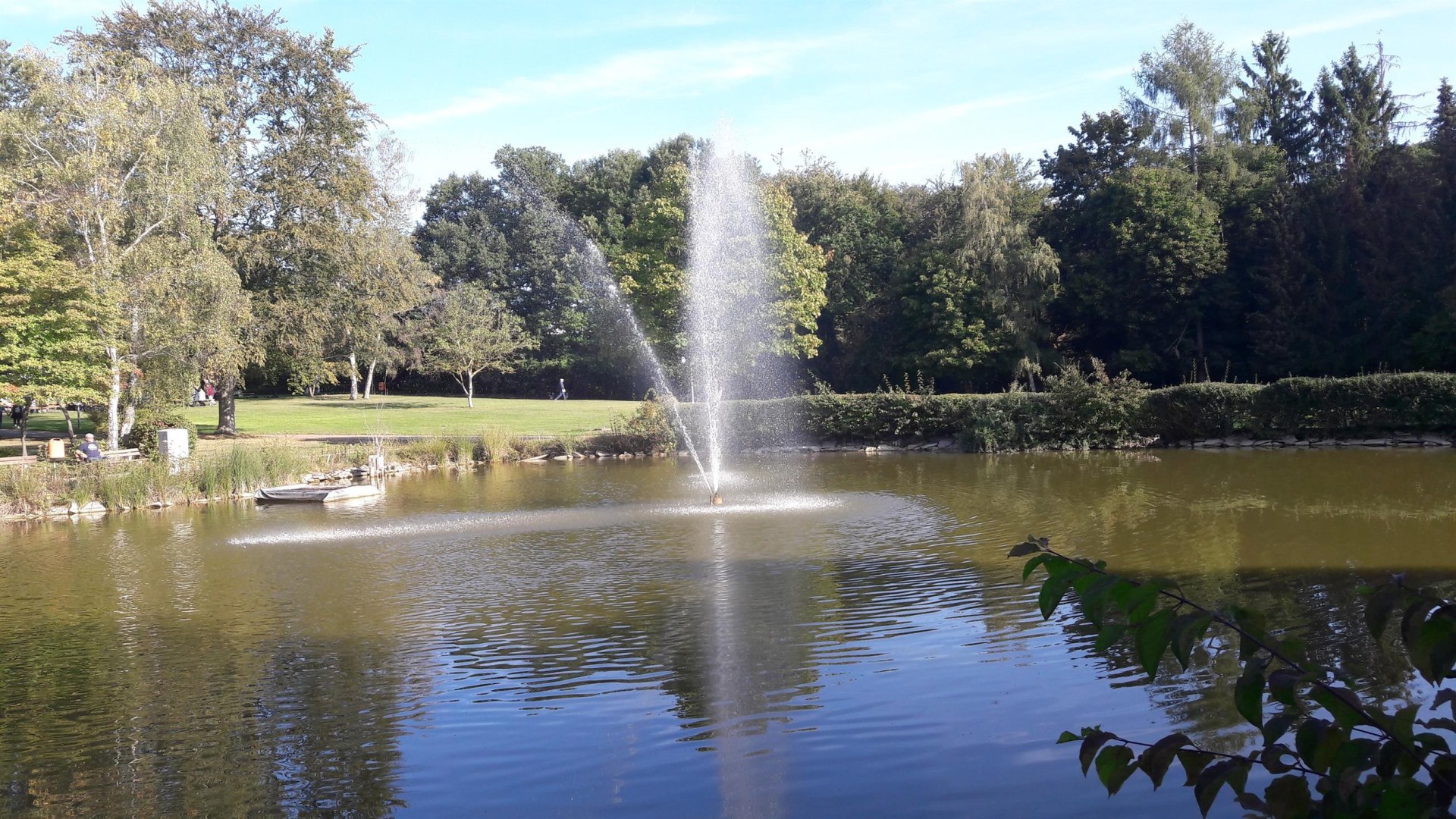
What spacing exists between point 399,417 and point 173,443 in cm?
1968

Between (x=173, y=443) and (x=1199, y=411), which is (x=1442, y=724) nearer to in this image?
(x=173, y=443)

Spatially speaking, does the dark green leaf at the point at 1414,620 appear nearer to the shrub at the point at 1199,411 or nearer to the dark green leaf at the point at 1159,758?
the dark green leaf at the point at 1159,758

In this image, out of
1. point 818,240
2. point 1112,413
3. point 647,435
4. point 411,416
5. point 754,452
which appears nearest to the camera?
point 1112,413

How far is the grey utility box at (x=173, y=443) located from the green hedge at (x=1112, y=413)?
1560cm

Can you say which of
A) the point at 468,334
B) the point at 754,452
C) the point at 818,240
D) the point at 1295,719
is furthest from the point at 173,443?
the point at 818,240

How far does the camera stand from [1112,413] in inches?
1122

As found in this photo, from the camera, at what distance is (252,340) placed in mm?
32656

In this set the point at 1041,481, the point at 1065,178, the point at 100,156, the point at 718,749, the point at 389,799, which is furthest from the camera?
the point at 1065,178

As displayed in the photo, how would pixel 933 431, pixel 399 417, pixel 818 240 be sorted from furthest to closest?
pixel 818 240 < pixel 399 417 < pixel 933 431

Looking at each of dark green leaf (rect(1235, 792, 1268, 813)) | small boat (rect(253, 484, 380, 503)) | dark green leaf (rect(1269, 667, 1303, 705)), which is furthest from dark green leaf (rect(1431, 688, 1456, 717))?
small boat (rect(253, 484, 380, 503))

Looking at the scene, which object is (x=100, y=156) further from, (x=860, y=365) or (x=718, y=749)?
(x=860, y=365)

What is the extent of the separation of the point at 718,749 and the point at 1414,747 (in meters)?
4.93

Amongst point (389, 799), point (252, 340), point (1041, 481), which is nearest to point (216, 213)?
point (252, 340)

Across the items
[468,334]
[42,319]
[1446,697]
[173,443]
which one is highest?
[468,334]
